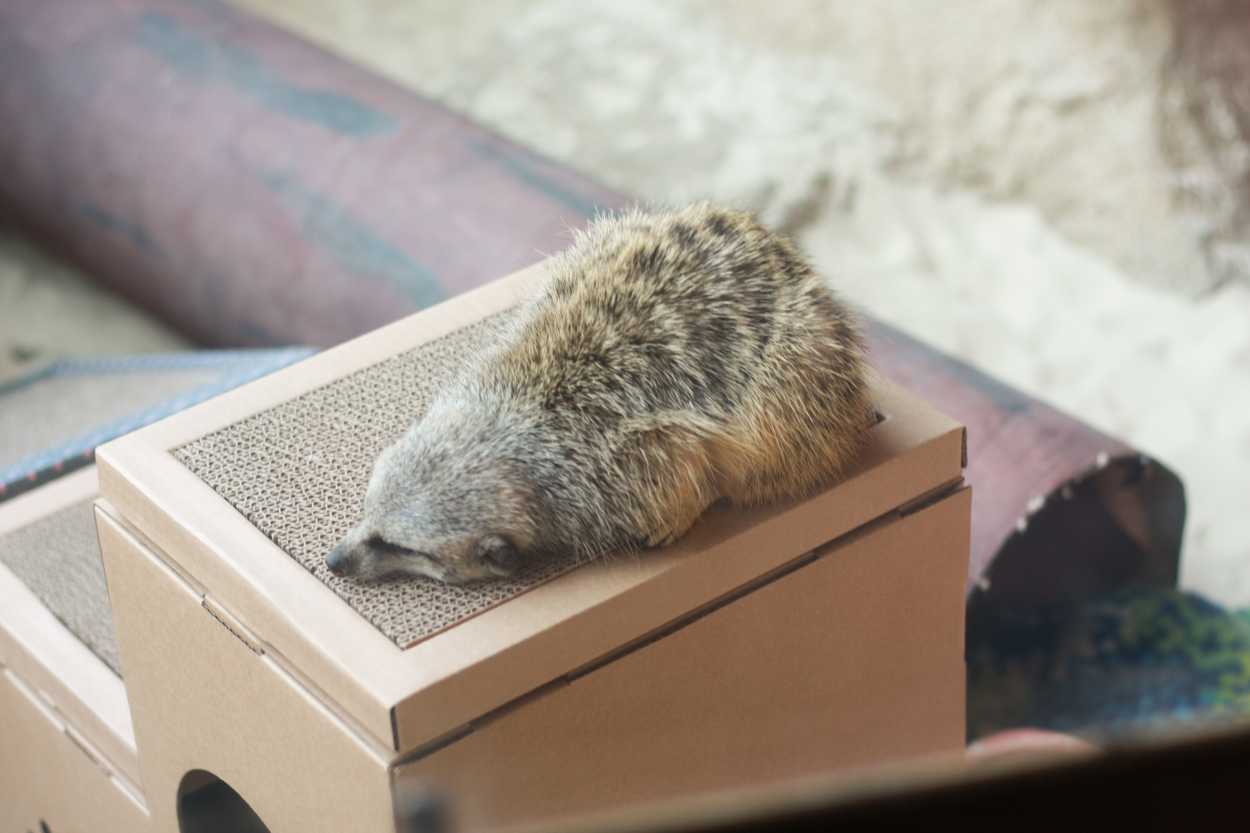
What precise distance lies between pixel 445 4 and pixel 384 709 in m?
3.41

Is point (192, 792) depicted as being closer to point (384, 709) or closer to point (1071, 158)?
point (384, 709)

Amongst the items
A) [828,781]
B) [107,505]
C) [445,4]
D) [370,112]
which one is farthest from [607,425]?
[445,4]

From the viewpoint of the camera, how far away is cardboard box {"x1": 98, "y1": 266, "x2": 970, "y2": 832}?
3.16 feet

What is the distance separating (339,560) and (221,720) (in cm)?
19

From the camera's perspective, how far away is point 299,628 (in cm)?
97

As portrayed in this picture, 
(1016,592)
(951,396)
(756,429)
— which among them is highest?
(756,429)

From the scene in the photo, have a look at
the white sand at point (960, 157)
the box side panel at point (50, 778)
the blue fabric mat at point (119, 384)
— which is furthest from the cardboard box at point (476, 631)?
the white sand at point (960, 157)

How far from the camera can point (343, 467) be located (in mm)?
1128

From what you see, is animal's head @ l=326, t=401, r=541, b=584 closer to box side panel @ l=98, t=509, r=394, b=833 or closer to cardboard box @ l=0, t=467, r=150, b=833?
box side panel @ l=98, t=509, r=394, b=833

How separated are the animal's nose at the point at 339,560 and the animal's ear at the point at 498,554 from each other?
0.28 ft

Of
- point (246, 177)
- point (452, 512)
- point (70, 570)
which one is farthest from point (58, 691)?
point (246, 177)

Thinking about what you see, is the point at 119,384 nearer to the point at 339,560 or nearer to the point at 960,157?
the point at 339,560

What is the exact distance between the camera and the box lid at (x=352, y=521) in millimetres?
947

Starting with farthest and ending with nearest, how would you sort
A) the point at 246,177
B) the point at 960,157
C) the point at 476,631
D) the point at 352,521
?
the point at 960,157
the point at 246,177
the point at 352,521
the point at 476,631
